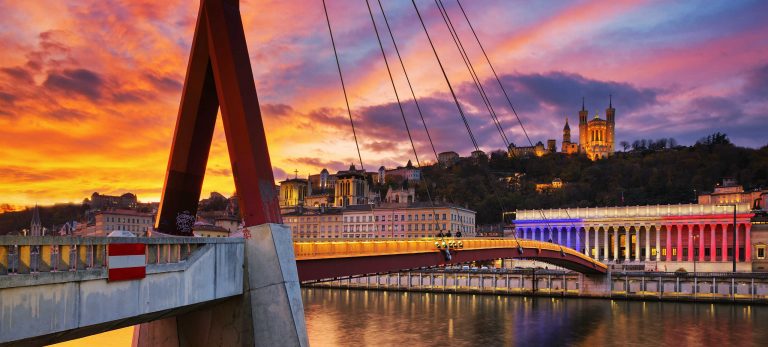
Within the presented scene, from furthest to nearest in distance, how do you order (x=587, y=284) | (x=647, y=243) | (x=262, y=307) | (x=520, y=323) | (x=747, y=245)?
1. (x=647, y=243)
2. (x=747, y=245)
3. (x=587, y=284)
4. (x=520, y=323)
5. (x=262, y=307)

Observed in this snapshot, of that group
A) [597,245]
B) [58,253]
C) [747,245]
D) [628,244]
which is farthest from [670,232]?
[58,253]

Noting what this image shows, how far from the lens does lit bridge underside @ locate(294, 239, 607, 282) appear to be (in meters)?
29.1

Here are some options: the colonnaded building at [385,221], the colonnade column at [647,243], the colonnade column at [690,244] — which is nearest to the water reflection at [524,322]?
the colonnade column at [690,244]

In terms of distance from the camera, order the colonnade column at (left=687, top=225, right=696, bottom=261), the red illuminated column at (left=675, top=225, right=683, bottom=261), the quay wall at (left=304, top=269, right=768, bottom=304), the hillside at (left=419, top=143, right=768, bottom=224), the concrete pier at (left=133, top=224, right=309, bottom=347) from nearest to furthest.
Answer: the concrete pier at (left=133, top=224, right=309, bottom=347)
the quay wall at (left=304, top=269, right=768, bottom=304)
the colonnade column at (left=687, top=225, right=696, bottom=261)
the red illuminated column at (left=675, top=225, right=683, bottom=261)
the hillside at (left=419, top=143, right=768, bottom=224)

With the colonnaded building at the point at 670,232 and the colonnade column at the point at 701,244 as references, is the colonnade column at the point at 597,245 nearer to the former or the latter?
the colonnaded building at the point at 670,232

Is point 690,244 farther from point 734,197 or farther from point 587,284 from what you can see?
point 587,284

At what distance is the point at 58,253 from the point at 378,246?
22.5m

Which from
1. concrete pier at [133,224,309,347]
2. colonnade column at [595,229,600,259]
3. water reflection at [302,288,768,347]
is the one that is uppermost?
concrete pier at [133,224,309,347]

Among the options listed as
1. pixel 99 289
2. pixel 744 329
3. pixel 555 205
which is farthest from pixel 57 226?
pixel 99 289

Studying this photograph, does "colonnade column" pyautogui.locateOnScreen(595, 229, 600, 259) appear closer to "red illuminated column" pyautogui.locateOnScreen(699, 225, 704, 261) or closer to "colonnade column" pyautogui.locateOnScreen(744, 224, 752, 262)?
"red illuminated column" pyautogui.locateOnScreen(699, 225, 704, 261)

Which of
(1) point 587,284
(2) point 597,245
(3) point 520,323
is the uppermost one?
(2) point 597,245

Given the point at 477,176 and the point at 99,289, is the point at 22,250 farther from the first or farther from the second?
the point at 477,176

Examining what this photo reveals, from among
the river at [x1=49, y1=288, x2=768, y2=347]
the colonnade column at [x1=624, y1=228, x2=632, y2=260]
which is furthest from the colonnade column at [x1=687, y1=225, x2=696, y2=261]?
the river at [x1=49, y1=288, x2=768, y2=347]

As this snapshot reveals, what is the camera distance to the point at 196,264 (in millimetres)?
18750
